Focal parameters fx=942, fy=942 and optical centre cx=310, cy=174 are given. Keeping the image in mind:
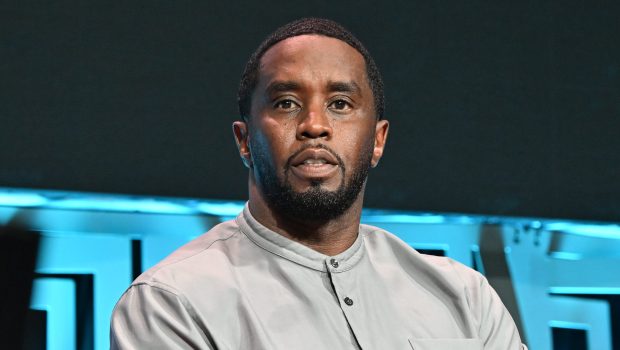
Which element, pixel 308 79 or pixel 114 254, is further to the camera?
pixel 114 254

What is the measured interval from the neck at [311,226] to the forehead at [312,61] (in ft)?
0.67

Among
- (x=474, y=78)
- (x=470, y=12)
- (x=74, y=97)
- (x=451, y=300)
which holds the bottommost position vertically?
(x=451, y=300)

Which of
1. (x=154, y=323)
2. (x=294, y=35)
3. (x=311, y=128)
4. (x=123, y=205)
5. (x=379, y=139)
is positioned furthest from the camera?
(x=123, y=205)

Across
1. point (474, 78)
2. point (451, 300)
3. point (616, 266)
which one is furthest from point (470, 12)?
point (451, 300)

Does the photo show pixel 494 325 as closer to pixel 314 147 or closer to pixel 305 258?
pixel 305 258

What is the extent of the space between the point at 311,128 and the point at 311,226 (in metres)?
→ 0.18

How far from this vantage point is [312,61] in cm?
160

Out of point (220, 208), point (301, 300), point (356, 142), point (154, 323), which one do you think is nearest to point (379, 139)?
point (356, 142)

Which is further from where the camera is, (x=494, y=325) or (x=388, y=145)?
(x=388, y=145)

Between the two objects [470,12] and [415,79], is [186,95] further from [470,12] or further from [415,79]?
[470,12]

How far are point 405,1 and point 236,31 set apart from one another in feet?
1.81

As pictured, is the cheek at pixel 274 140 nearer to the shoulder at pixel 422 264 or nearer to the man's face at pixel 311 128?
the man's face at pixel 311 128

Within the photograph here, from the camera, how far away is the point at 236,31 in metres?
2.64

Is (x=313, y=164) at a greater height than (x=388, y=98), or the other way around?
(x=388, y=98)
